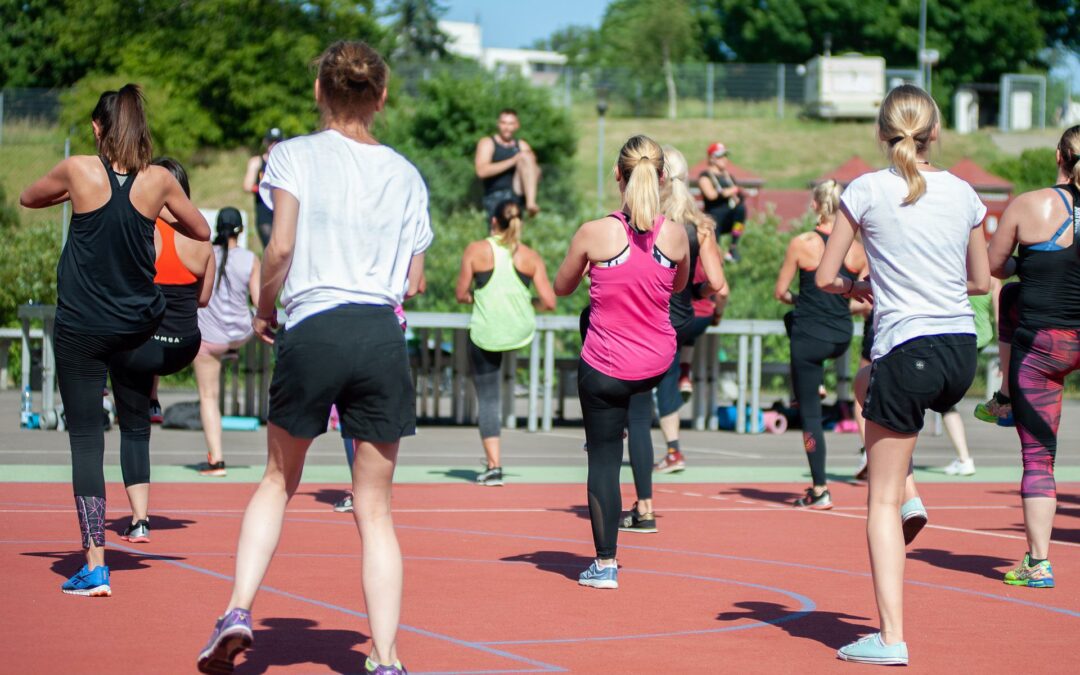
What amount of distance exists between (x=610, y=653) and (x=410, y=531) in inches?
126

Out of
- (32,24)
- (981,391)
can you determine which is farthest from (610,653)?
(32,24)

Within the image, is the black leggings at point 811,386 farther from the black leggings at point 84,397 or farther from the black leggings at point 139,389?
the black leggings at point 84,397

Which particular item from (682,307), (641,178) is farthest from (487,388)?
(641,178)

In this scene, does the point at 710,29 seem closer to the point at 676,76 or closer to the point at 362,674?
the point at 676,76

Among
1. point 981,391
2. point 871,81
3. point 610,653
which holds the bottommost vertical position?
point 981,391

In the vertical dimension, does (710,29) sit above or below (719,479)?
above

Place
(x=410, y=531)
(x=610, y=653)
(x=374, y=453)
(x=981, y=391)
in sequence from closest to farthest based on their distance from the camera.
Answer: (x=374, y=453)
(x=610, y=653)
(x=410, y=531)
(x=981, y=391)

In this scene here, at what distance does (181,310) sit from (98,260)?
72.2 inches

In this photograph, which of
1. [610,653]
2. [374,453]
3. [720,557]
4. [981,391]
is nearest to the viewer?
[374,453]

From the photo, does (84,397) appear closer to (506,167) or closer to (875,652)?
(875,652)

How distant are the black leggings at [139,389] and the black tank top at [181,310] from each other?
141mm

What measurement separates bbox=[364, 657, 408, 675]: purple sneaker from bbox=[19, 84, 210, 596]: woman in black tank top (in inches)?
81.6

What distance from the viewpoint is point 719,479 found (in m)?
11.9

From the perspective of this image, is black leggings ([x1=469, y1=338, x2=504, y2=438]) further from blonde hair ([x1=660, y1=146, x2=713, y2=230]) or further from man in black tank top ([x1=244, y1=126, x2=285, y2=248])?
man in black tank top ([x1=244, y1=126, x2=285, y2=248])
